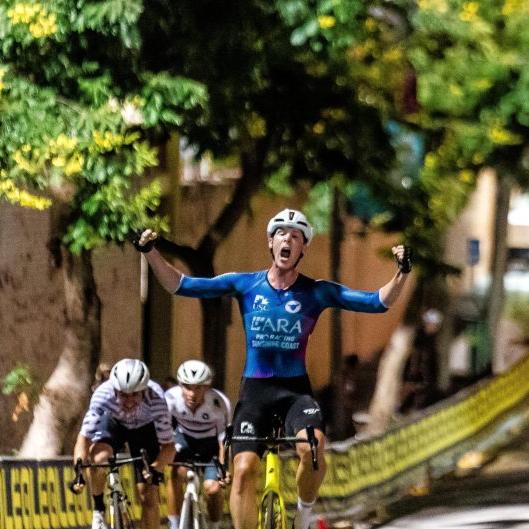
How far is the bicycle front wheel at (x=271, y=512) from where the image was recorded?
386 inches

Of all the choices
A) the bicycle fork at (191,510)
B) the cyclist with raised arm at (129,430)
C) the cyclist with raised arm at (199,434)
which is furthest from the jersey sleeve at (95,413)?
the cyclist with raised arm at (199,434)

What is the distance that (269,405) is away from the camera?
988 centimetres

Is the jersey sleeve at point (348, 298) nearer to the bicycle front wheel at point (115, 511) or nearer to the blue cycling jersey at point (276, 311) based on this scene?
the blue cycling jersey at point (276, 311)

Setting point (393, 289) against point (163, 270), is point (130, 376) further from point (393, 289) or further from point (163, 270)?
point (393, 289)

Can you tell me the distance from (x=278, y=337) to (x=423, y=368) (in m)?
16.7

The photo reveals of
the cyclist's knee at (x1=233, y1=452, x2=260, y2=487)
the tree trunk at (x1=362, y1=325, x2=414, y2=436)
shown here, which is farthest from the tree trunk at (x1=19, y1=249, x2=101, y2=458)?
the tree trunk at (x1=362, y1=325, x2=414, y2=436)

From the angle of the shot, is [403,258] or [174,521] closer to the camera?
[403,258]

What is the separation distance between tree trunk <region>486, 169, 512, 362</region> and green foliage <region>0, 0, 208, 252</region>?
49.8ft

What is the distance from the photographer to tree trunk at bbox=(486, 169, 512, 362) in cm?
2866

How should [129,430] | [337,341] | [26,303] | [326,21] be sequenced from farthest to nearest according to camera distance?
1. [337,341]
2. [26,303]
3. [326,21]
4. [129,430]

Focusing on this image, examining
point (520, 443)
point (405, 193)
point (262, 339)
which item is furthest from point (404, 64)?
point (262, 339)

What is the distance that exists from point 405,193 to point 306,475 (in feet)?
35.0

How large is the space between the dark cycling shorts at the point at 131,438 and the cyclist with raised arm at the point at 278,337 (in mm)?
1405

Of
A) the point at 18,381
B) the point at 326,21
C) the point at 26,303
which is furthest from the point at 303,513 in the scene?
the point at 26,303
